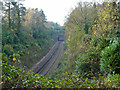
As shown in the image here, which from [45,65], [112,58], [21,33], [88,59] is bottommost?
[45,65]

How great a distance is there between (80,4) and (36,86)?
57.0ft

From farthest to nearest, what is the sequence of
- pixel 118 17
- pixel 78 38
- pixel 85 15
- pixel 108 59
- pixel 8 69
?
pixel 85 15 → pixel 78 38 → pixel 118 17 → pixel 108 59 → pixel 8 69

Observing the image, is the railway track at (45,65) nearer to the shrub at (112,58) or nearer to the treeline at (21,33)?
the treeline at (21,33)

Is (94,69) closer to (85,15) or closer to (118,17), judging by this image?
(118,17)

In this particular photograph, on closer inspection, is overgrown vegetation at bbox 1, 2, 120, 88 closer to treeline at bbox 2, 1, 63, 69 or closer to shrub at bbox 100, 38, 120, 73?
shrub at bbox 100, 38, 120, 73

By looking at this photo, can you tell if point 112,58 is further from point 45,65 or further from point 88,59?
point 45,65

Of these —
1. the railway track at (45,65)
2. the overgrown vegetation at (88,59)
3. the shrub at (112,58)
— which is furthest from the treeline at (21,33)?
the shrub at (112,58)

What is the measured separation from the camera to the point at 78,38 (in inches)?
507

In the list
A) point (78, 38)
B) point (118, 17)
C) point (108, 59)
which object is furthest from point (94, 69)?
point (78, 38)

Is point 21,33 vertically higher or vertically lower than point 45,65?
higher

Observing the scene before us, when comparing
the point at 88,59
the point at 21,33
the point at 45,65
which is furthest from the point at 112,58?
the point at 21,33

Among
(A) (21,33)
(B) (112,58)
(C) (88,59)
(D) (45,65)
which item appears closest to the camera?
(B) (112,58)

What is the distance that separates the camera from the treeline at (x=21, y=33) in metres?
17.2

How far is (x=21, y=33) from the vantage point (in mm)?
22406
